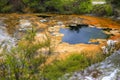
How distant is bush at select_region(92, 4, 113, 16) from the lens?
97.5 ft

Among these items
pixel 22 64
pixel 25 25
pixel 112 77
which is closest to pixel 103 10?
pixel 25 25

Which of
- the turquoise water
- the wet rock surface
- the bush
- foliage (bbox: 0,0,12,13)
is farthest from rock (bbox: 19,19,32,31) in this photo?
the wet rock surface

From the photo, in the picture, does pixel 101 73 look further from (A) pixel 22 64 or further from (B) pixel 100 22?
(B) pixel 100 22

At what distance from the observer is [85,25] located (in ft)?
83.6

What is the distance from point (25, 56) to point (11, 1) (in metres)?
22.0

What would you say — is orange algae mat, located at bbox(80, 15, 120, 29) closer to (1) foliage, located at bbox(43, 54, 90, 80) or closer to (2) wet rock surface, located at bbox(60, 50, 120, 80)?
(1) foliage, located at bbox(43, 54, 90, 80)

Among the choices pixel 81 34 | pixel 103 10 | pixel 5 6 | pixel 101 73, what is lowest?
pixel 81 34

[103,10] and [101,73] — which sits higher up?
[101,73]

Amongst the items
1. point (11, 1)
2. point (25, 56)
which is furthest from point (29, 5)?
point (25, 56)

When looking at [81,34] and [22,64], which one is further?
[81,34]

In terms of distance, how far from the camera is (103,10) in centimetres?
3023

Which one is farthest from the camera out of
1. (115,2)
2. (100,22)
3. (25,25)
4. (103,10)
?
(115,2)

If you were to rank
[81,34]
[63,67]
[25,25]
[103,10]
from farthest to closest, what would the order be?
[103,10]
[25,25]
[81,34]
[63,67]

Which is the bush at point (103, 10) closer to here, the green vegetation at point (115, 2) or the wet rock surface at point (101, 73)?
the green vegetation at point (115, 2)
